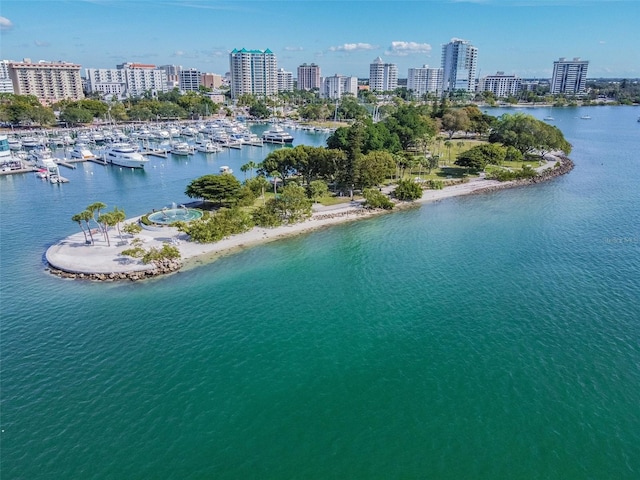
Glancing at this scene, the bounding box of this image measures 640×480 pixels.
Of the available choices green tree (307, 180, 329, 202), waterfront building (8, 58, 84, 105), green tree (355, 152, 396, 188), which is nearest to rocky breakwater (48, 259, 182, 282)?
green tree (307, 180, 329, 202)

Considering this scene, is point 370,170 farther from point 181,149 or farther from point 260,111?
point 260,111

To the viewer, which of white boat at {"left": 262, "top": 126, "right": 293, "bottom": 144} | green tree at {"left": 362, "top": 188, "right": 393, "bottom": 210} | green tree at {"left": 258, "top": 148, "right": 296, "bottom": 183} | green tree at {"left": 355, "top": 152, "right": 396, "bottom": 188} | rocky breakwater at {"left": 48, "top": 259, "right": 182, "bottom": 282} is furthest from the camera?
white boat at {"left": 262, "top": 126, "right": 293, "bottom": 144}

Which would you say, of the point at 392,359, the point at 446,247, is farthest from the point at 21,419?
the point at 446,247

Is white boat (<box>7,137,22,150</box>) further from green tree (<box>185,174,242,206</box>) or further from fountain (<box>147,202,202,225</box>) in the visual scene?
green tree (<box>185,174,242,206</box>)

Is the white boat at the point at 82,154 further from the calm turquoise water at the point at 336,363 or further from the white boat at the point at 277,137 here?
the calm turquoise water at the point at 336,363

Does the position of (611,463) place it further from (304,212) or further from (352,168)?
(352,168)

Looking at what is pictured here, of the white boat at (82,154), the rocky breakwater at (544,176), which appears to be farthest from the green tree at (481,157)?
the white boat at (82,154)
